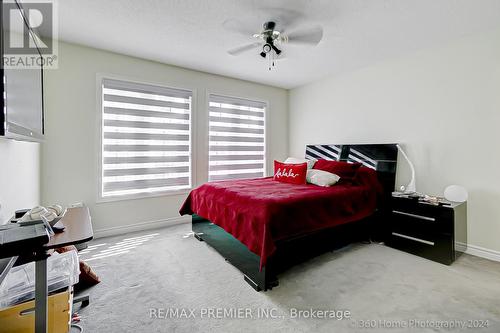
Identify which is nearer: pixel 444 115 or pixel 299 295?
pixel 299 295

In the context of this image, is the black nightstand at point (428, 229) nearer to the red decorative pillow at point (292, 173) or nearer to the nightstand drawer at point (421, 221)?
the nightstand drawer at point (421, 221)

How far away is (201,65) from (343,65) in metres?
2.22


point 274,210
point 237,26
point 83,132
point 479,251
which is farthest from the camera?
point 83,132

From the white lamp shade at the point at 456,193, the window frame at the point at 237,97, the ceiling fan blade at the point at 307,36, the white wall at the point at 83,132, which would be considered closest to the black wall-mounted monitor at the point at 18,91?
the white wall at the point at 83,132

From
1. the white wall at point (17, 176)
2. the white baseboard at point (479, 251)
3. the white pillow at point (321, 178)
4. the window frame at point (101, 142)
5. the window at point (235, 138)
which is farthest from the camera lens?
the window at point (235, 138)

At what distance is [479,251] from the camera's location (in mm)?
2537

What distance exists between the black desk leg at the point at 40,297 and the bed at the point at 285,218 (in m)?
1.29

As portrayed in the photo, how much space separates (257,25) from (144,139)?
87.4 inches

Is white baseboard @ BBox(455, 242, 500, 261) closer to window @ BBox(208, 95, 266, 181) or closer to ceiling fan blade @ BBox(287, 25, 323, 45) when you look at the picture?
ceiling fan blade @ BBox(287, 25, 323, 45)

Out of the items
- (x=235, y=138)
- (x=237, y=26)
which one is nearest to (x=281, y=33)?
(x=237, y=26)

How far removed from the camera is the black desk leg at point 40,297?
106 centimetres

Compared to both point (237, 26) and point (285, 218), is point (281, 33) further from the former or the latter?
point (285, 218)

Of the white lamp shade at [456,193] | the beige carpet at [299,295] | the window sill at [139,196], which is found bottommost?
the beige carpet at [299,295]

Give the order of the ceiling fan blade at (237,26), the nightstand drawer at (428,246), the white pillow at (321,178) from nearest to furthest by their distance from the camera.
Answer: the ceiling fan blade at (237,26) → the nightstand drawer at (428,246) → the white pillow at (321,178)
